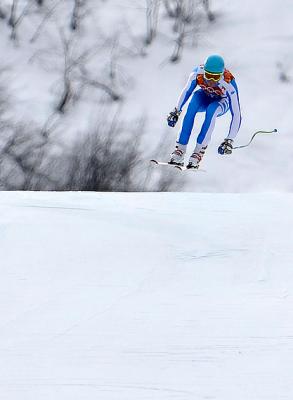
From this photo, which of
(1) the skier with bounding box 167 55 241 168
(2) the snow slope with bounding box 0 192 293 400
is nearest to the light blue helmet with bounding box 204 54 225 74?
(1) the skier with bounding box 167 55 241 168

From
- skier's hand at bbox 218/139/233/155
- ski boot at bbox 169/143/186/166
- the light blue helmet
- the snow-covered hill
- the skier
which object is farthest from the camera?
the snow-covered hill

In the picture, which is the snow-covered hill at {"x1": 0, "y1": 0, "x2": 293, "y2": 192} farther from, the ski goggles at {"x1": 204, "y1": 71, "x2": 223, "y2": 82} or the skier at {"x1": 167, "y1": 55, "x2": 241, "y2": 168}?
the ski goggles at {"x1": 204, "y1": 71, "x2": 223, "y2": 82}

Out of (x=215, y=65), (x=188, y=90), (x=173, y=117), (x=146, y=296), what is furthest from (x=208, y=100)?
(x=146, y=296)

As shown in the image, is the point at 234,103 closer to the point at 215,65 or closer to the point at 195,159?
the point at 215,65

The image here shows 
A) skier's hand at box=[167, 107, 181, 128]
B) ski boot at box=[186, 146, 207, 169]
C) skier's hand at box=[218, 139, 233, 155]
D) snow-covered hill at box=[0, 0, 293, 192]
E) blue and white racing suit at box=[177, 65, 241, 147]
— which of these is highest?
blue and white racing suit at box=[177, 65, 241, 147]

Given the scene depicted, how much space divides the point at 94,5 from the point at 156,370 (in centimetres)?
2326

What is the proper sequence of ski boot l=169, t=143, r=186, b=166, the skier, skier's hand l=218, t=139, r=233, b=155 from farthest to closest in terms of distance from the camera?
ski boot l=169, t=143, r=186, b=166 → skier's hand l=218, t=139, r=233, b=155 → the skier

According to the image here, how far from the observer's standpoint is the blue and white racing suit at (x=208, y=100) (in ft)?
30.3

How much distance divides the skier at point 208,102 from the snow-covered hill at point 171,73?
1384 cm

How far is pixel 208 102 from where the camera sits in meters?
9.58

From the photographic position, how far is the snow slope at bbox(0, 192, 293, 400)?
A: 5762 mm

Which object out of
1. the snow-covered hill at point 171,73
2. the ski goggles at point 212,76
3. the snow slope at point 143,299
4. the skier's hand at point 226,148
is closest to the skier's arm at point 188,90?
the ski goggles at point 212,76

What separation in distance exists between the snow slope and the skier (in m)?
0.57

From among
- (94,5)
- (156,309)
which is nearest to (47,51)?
(94,5)
